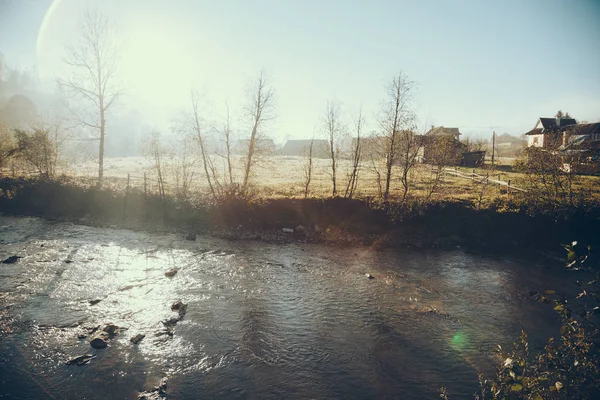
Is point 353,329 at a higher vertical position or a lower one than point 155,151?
lower

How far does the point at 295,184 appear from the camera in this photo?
3725 centimetres

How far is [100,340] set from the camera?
461 inches

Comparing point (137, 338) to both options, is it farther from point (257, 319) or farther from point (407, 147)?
point (407, 147)

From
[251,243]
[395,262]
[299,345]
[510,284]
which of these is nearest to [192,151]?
[251,243]

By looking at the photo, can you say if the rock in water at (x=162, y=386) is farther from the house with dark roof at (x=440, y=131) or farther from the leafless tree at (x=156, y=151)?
the house with dark roof at (x=440, y=131)

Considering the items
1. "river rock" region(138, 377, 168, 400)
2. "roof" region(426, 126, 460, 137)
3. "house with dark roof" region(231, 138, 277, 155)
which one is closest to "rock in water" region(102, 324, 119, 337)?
"river rock" region(138, 377, 168, 400)

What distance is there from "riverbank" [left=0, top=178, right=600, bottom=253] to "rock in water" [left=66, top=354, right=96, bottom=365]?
584 inches

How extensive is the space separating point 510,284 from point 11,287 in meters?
26.5

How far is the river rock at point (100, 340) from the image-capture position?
11.6 meters

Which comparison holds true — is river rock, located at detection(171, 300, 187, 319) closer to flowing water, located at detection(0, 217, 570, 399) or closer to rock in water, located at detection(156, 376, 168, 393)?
flowing water, located at detection(0, 217, 570, 399)

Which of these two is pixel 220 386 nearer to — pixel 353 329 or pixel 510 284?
pixel 353 329

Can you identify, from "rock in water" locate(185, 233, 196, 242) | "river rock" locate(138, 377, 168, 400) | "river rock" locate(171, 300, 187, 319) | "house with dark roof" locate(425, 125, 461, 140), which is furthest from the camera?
"house with dark roof" locate(425, 125, 461, 140)

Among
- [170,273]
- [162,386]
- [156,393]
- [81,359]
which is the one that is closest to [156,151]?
[170,273]

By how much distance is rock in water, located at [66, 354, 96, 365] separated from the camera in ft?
35.2
